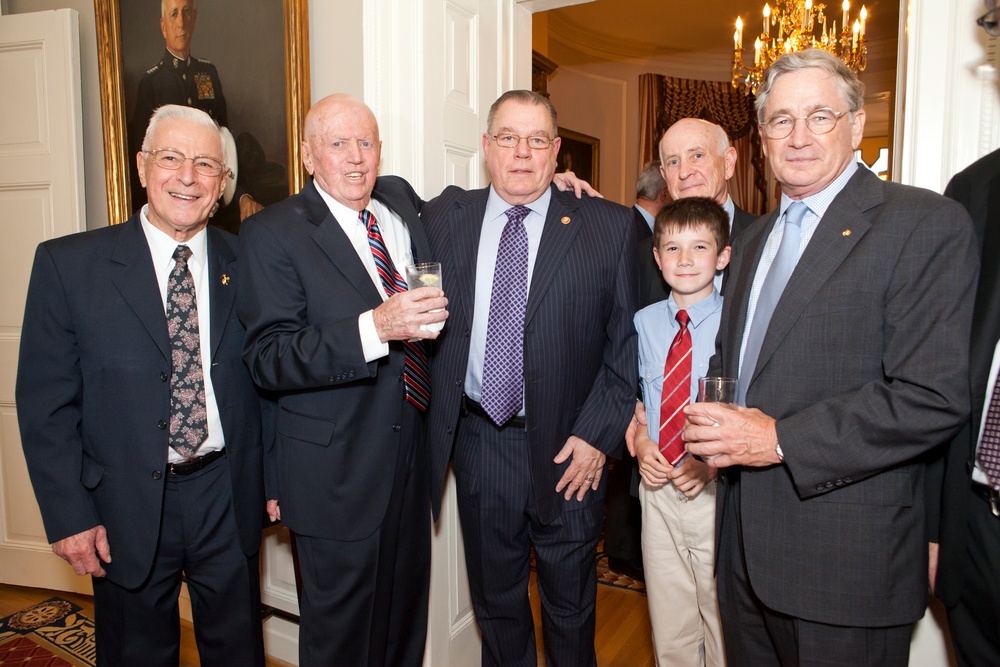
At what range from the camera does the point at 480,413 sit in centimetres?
230

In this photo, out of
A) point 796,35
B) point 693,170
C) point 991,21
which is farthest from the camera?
point 796,35

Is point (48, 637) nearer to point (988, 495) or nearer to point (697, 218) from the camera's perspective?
point (697, 218)

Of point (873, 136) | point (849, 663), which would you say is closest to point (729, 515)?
point (849, 663)

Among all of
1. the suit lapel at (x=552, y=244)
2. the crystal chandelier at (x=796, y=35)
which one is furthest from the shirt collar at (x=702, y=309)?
the crystal chandelier at (x=796, y=35)

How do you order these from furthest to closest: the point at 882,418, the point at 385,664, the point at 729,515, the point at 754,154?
the point at 754,154
the point at 385,664
the point at 729,515
the point at 882,418

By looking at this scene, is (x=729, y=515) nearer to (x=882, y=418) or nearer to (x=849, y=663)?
(x=849, y=663)

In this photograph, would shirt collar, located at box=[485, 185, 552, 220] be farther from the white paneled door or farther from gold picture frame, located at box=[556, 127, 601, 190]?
gold picture frame, located at box=[556, 127, 601, 190]

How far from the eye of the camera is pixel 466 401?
232 cm

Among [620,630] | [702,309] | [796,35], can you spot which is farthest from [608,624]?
[796,35]

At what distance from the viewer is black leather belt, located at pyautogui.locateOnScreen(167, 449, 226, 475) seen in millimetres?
1991

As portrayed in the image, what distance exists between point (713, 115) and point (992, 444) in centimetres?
782

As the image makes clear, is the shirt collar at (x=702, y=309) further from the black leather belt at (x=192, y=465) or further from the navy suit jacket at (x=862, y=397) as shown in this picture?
the black leather belt at (x=192, y=465)

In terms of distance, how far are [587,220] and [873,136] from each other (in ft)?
30.2

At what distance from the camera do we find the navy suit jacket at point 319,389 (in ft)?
6.51
